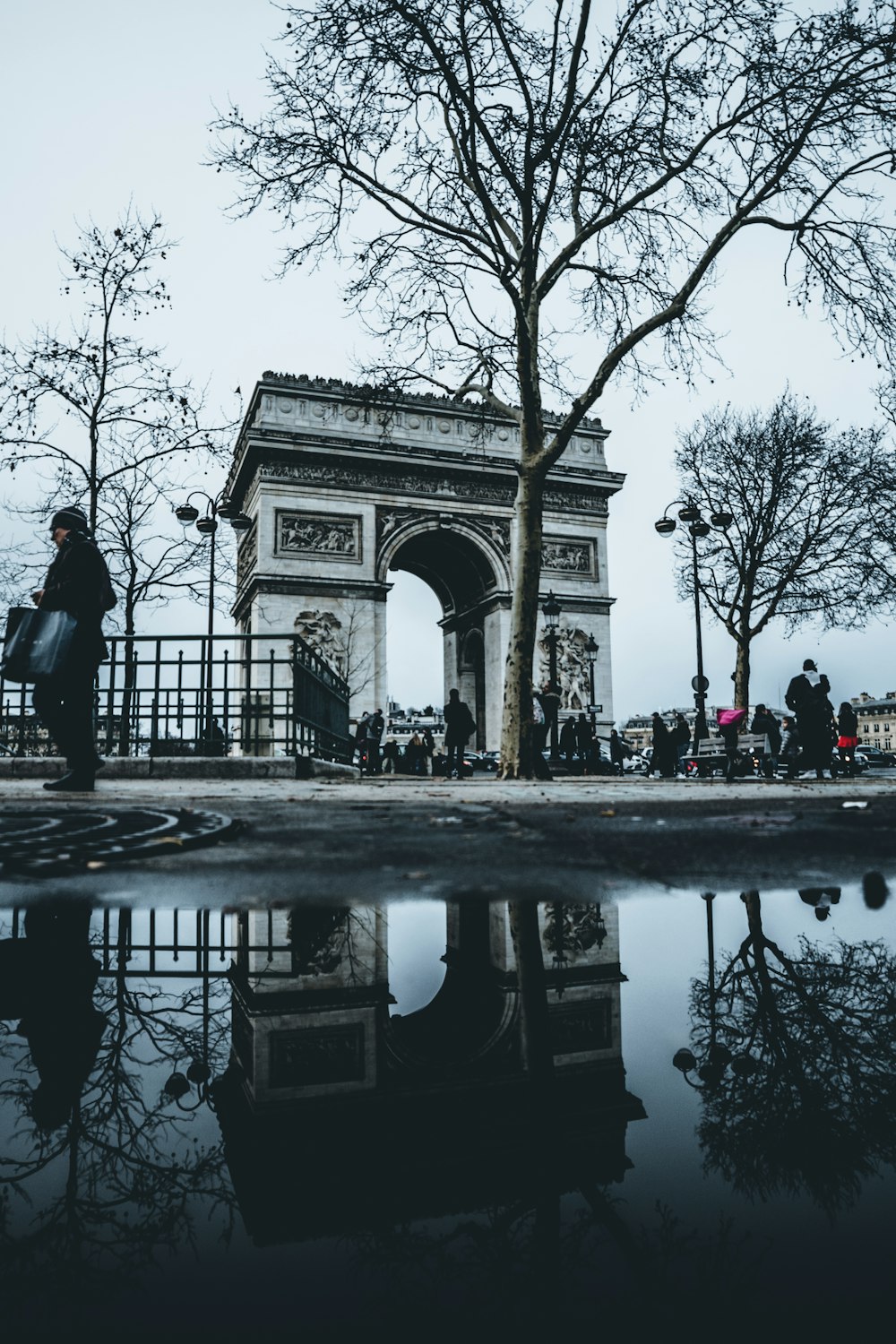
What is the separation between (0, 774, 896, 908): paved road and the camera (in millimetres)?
2236

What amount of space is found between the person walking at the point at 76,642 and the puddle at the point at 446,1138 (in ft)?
18.8

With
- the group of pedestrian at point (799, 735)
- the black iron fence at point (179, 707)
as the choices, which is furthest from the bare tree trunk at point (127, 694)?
the group of pedestrian at point (799, 735)

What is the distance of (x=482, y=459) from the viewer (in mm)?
35406

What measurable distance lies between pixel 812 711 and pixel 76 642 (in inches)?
552

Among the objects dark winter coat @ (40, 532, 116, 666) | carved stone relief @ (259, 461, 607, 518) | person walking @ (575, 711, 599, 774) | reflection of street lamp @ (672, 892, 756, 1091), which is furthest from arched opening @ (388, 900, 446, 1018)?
carved stone relief @ (259, 461, 607, 518)

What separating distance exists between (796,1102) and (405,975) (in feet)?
2.15

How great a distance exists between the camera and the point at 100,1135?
884 millimetres

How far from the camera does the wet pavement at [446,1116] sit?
0.66 m

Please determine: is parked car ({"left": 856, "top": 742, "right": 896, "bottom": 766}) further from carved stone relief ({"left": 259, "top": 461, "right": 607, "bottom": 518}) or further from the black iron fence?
the black iron fence

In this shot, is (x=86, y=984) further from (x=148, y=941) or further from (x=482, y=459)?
(x=482, y=459)

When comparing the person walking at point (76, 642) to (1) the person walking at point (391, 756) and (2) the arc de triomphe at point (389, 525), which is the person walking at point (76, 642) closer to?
(2) the arc de triomphe at point (389, 525)

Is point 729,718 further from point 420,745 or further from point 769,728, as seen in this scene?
point 420,745

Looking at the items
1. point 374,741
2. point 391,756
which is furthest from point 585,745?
point 374,741

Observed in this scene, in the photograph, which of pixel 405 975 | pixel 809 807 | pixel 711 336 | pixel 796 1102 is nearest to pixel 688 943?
pixel 405 975
